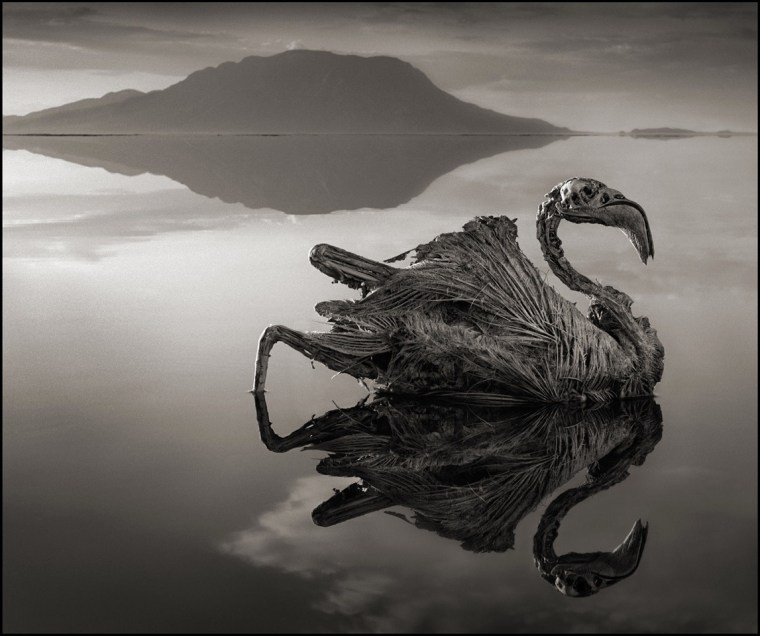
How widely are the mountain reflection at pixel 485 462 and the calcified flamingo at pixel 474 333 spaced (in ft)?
0.61

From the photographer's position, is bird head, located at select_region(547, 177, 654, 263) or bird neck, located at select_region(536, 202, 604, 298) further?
bird neck, located at select_region(536, 202, 604, 298)

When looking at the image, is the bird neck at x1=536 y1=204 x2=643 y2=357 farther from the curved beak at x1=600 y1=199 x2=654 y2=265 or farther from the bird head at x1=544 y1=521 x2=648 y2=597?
the bird head at x1=544 y1=521 x2=648 y2=597

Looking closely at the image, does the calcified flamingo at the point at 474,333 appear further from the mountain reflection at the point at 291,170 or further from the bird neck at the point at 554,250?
the mountain reflection at the point at 291,170

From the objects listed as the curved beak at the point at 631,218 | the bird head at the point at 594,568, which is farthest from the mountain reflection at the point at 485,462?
the curved beak at the point at 631,218

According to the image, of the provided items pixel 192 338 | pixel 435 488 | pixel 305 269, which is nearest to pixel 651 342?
pixel 435 488

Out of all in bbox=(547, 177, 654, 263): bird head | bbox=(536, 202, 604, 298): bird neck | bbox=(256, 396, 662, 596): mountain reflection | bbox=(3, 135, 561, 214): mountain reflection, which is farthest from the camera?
bbox=(3, 135, 561, 214): mountain reflection

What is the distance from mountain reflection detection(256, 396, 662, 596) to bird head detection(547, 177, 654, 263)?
48.9 inches

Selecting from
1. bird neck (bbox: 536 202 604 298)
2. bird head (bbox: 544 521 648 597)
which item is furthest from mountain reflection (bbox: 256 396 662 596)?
bird neck (bbox: 536 202 604 298)

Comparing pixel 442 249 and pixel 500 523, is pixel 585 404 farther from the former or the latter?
pixel 500 523

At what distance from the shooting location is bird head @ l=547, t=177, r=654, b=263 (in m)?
7.61

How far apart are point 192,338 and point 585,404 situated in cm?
341

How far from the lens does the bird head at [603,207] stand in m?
7.61

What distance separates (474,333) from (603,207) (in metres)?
1.39

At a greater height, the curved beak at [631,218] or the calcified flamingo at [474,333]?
the curved beak at [631,218]
